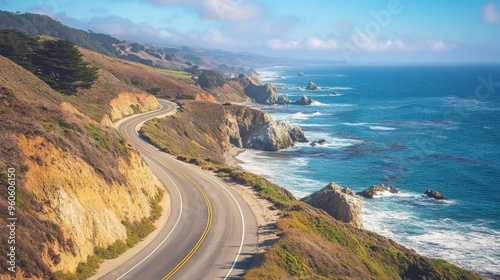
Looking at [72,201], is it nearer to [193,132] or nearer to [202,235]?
[202,235]

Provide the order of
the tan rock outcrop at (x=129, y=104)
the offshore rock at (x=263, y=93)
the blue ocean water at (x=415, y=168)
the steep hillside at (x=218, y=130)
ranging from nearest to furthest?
1. the blue ocean water at (x=415, y=168)
2. the tan rock outcrop at (x=129, y=104)
3. the steep hillside at (x=218, y=130)
4. the offshore rock at (x=263, y=93)

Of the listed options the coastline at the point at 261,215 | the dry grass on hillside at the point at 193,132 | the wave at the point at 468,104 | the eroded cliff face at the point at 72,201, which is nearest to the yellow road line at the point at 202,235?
the coastline at the point at 261,215

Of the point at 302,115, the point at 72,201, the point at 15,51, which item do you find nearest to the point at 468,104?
the point at 302,115

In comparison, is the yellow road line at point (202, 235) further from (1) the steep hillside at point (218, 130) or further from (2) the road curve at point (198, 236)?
(1) the steep hillside at point (218, 130)

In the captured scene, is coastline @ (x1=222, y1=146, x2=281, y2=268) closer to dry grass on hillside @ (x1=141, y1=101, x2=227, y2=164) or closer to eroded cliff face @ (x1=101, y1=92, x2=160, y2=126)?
dry grass on hillside @ (x1=141, y1=101, x2=227, y2=164)

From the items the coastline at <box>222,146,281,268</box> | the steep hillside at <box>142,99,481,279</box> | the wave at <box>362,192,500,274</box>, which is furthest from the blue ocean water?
the coastline at <box>222,146,281,268</box>

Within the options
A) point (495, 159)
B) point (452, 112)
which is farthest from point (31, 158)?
point (452, 112)

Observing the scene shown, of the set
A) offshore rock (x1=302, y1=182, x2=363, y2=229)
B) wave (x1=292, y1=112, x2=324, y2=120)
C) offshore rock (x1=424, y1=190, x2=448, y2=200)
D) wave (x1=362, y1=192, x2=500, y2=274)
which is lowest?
wave (x1=362, y1=192, x2=500, y2=274)

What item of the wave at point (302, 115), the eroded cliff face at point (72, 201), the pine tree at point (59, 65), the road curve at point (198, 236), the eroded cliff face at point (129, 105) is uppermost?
the pine tree at point (59, 65)
